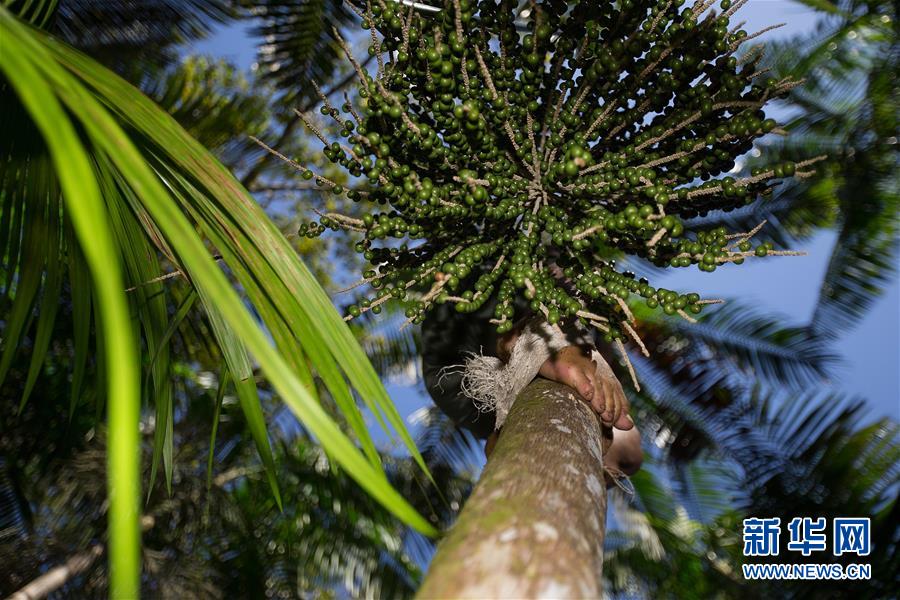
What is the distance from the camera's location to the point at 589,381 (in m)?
1.50

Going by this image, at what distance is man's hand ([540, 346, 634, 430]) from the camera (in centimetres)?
149

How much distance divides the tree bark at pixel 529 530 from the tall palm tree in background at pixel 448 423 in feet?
8.42

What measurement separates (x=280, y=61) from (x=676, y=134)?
2.84 m

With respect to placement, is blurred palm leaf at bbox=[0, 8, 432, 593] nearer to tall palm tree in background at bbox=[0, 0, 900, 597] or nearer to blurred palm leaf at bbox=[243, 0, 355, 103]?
tall palm tree in background at bbox=[0, 0, 900, 597]

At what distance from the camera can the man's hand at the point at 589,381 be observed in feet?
4.87

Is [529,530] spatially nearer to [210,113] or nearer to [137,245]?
[137,245]

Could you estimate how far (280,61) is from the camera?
12.2 ft

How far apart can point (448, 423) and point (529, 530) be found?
4296 mm

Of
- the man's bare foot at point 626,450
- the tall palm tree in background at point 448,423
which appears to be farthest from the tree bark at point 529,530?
the tall palm tree in background at point 448,423

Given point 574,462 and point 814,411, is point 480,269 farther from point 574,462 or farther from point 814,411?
point 814,411

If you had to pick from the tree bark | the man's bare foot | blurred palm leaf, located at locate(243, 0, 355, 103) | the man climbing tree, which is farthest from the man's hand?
blurred palm leaf, located at locate(243, 0, 355, 103)

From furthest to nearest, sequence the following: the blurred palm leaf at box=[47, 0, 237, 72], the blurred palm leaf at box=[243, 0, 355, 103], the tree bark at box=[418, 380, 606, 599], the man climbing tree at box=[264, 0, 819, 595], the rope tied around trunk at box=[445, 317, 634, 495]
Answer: the blurred palm leaf at box=[243, 0, 355, 103] → the blurred palm leaf at box=[47, 0, 237, 72] → the rope tied around trunk at box=[445, 317, 634, 495] → the man climbing tree at box=[264, 0, 819, 595] → the tree bark at box=[418, 380, 606, 599]

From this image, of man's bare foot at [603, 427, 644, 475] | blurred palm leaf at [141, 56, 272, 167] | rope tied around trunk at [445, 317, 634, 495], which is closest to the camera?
rope tied around trunk at [445, 317, 634, 495]

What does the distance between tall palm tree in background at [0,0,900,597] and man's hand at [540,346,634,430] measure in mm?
2204
